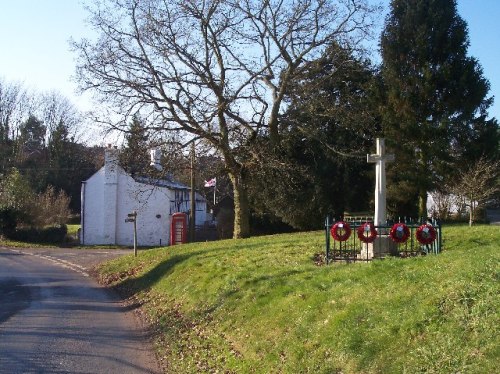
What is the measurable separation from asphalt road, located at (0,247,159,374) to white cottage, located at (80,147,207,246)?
23.1m

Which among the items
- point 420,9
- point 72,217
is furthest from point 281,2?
point 72,217

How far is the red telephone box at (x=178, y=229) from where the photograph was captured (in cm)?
3588

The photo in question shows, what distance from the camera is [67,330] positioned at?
12453mm

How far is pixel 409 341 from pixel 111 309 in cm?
1081

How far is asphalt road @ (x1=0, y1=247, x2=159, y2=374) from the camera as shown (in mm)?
9711

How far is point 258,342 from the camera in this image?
8898mm

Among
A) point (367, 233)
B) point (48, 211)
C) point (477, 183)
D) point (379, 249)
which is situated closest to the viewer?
point (367, 233)

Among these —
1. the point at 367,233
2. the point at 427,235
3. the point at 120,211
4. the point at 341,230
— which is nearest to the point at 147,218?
the point at 120,211

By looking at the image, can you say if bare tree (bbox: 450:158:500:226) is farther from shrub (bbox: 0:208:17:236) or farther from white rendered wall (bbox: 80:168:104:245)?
shrub (bbox: 0:208:17:236)

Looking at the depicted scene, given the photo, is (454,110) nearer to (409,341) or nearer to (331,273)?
(331,273)

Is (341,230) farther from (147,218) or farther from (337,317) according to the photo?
(147,218)

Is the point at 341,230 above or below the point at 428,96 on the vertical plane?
below

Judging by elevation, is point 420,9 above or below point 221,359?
above

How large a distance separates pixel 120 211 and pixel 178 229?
12651 mm
